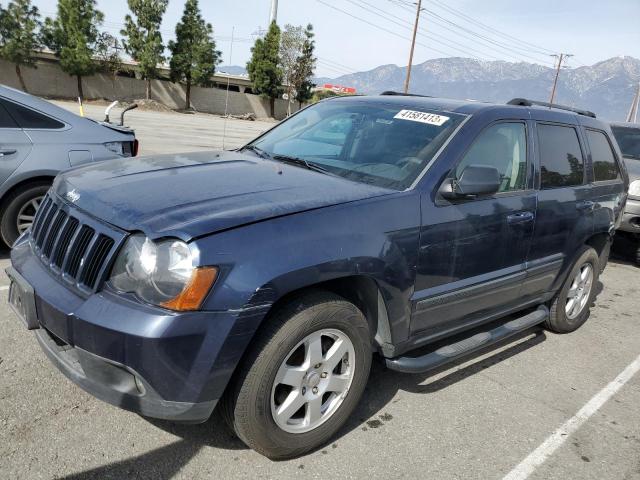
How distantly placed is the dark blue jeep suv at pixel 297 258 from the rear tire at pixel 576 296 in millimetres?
508

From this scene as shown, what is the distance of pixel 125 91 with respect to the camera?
45938 millimetres

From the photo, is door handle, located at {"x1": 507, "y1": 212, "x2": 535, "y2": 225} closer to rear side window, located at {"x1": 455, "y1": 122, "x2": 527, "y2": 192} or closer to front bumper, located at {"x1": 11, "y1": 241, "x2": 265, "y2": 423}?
rear side window, located at {"x1": 455, "y1": 122, "x2": 527, "y2": 192}

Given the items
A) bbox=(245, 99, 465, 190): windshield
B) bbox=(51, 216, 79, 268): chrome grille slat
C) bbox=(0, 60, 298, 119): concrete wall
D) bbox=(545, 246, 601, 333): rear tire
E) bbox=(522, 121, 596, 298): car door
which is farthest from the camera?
bbox=(0, 60, 298, 119): concrete wall

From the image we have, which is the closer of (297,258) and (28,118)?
(297,258)

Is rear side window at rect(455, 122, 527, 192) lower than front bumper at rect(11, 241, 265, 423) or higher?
higher

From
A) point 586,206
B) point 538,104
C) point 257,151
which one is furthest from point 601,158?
point 257,151

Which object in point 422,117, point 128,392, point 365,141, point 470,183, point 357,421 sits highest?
point 422,117

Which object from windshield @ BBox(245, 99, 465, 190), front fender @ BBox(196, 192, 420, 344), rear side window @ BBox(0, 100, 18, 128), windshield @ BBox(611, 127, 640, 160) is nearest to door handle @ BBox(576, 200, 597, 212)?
windshield @ BBox(245, 99, 465, 190)

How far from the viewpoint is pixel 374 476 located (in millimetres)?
2623

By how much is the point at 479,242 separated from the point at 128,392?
6.95ft

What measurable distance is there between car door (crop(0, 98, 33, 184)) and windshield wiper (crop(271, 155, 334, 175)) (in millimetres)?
2606

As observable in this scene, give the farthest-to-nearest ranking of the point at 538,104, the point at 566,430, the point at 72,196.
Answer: the point at 538,104 → the point at 566,430 → the point at 72,196

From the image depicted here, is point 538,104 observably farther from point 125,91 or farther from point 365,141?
point 125,91

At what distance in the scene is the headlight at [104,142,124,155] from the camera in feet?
17.2
